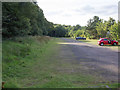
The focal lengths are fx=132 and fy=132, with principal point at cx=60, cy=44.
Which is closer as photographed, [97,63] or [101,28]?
[97,63]

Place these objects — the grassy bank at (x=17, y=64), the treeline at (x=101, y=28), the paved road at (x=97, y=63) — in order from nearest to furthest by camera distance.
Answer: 1. the grassy bank at (x=17, y=64)
2. the paved road at (x=97, y=63)
3. the treeline at (x=101, y=28)

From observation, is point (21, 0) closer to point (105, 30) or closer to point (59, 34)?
point (105, 30)

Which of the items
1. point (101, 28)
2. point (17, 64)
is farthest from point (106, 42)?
point (101, 28)

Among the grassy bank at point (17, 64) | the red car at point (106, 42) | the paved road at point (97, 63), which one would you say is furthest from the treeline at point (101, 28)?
Result: the grassy bank at point (17, 64)

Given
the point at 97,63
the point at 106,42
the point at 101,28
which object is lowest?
the point at 97,63

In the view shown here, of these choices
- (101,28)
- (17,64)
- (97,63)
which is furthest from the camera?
(101,28)

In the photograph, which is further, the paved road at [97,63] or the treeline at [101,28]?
the treeline at [101,28]

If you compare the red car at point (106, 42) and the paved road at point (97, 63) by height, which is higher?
the red car at point (106, 42)

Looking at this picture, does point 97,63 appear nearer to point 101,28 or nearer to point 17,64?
point 17,64

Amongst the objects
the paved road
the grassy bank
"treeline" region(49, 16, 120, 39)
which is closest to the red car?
"treeline" region(49, 16, 120, 39)

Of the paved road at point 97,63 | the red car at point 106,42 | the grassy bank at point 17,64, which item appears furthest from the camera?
the red car at point 106,42

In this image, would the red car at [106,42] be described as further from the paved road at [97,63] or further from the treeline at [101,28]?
the paved road at [97,63]

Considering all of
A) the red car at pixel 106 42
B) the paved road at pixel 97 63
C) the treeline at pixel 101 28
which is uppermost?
the treeline at pixel 101 28

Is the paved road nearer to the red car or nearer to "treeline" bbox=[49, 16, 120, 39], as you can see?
the red car
